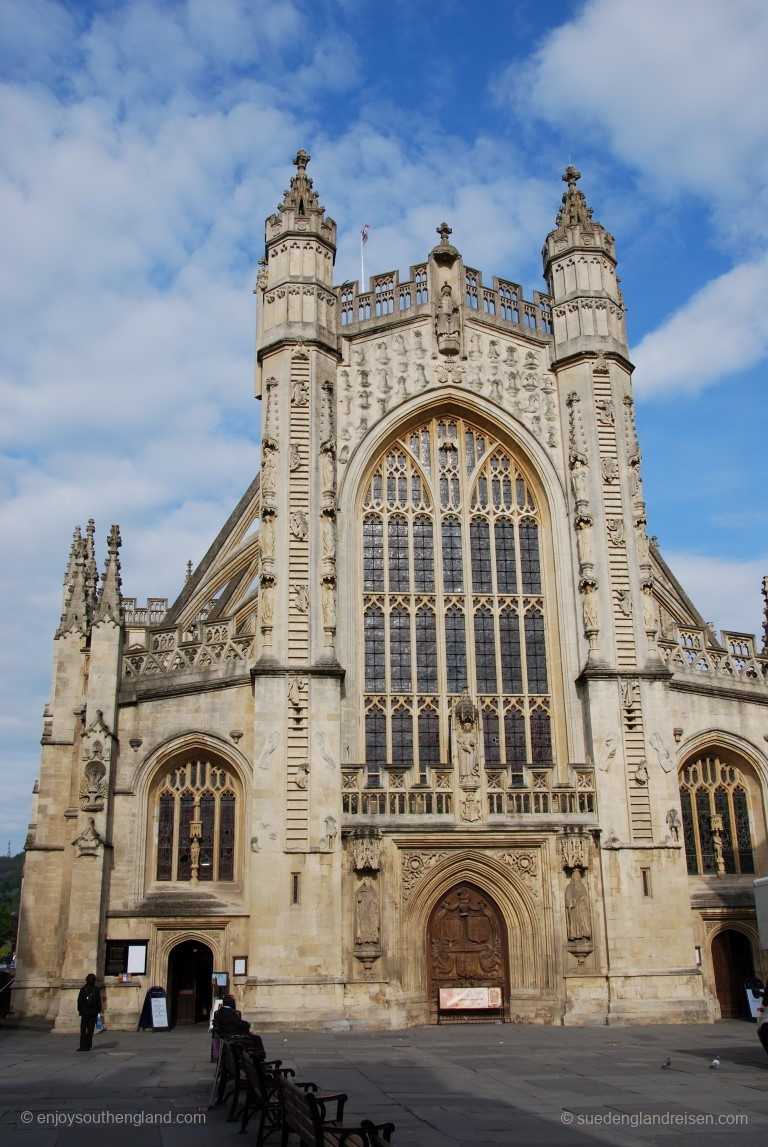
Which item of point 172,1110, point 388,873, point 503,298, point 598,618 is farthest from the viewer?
point 503,298

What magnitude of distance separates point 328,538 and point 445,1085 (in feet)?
46.7

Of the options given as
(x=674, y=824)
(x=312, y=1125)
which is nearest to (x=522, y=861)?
(x=674, y=824)

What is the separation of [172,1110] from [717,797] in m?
18.7

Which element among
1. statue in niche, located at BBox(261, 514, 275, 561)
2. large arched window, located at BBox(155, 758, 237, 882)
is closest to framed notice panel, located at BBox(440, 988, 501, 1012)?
large arched window, located at BBox(155, 758, 237, 882)

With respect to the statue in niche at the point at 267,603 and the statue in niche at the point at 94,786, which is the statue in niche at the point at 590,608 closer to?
the statue in niche at the point at 267,603

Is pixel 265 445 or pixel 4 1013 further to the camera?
pixel 4 1013

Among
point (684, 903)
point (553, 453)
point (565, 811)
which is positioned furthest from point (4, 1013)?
point (553, 453)

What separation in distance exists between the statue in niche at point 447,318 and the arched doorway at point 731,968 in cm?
1659

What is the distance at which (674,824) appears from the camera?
24125mm

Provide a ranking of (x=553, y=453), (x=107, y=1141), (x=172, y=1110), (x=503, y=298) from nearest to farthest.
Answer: (x=107, y=1141) → (x=172, y=1110) → (x=553, y=453) → (x=503, y=298)

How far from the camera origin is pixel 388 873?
23219 mm

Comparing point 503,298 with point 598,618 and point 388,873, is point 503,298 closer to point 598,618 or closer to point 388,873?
point 598,618

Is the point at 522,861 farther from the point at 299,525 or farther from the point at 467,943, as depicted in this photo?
the point at 299,525

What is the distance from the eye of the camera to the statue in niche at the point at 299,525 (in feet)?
83.6
